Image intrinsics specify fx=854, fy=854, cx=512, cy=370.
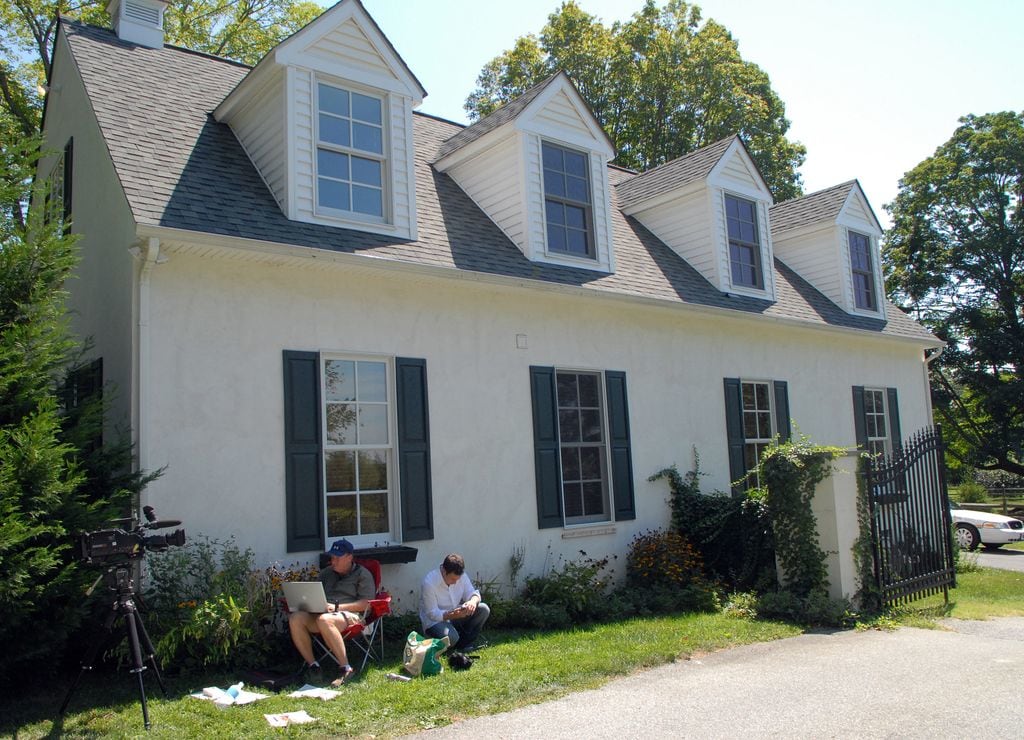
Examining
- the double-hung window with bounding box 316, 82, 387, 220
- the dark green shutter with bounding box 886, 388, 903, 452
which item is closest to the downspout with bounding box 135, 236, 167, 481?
the double-hung window with bounding box 316, 82, 387, 220

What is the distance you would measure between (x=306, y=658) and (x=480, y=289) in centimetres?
486

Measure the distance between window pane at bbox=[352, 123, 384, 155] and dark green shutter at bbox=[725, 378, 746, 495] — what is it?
6356 millimetres

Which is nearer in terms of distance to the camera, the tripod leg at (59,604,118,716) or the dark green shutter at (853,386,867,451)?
the tripod leg at (59,604,118,716)

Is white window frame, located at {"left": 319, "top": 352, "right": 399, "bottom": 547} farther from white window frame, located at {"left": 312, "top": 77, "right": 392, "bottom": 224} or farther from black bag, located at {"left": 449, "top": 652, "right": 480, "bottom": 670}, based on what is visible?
black bag, located at {"left": 449, "top": 652, "right": 480, "bottom": 670}

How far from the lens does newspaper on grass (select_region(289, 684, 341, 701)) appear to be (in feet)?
21.1

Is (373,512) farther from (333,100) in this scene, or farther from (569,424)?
(333,100)

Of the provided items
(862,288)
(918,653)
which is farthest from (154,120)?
(862,288)

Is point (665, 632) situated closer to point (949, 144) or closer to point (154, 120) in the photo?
point (154, 120)

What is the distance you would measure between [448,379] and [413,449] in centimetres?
97

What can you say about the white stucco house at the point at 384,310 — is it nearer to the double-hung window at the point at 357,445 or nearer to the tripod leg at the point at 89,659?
the double-hung window at the point at 357,445

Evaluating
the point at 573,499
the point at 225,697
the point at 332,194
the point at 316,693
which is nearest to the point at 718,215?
the point at 573,499

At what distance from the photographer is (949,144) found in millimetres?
28812

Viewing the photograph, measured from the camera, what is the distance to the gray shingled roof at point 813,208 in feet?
55.0

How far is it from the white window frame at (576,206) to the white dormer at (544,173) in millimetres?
14
